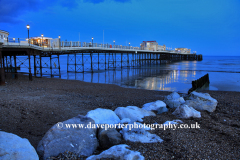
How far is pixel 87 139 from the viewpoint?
4477 millimetres

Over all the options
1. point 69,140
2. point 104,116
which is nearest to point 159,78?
point 104,116

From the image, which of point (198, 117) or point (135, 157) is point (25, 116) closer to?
point (135, 157)

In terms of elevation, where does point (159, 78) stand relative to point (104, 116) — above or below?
below

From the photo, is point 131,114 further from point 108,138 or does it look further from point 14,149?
point 14,149

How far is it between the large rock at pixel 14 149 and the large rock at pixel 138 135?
2.09 m

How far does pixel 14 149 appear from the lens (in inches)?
137

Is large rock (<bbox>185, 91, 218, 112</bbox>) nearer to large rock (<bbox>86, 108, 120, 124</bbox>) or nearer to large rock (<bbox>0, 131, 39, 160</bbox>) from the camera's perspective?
large rock (<bbox>86, 108, 120, 124</bbox>)

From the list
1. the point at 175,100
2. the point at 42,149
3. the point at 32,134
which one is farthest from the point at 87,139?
the point at 175,100

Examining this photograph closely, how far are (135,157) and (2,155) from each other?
2385mm

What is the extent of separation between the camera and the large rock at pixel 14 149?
334 centimetres

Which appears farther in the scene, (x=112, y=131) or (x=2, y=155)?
(x=112, y=131)

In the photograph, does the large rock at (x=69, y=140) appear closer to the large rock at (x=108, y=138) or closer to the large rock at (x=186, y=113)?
the large rock at (x=108, y=138)

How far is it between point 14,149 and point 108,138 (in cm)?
196

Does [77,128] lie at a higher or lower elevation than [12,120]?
higher
